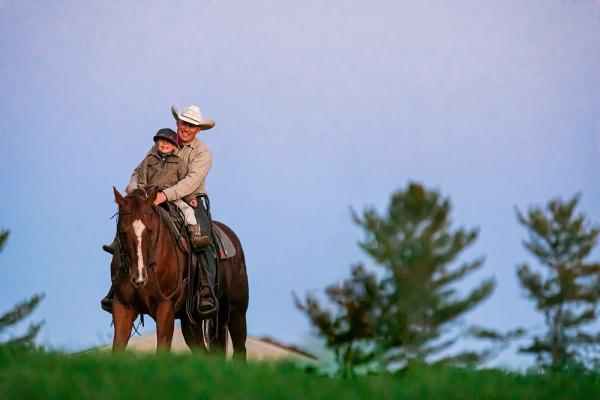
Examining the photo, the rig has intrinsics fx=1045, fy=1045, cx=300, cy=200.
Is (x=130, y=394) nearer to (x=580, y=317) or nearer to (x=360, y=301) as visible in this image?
(x=360, y=301)

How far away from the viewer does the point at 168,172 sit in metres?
13.6

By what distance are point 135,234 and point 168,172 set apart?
1.69 metres

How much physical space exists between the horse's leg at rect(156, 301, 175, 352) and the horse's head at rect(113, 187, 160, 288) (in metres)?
0.62

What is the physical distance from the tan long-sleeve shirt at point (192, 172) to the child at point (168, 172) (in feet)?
0.37

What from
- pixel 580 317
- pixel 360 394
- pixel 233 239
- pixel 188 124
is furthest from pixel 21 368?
pixel 580 317

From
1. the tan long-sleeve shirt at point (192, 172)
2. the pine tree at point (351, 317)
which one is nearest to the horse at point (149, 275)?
the tan long-sleeve shirt at point (192, 172)

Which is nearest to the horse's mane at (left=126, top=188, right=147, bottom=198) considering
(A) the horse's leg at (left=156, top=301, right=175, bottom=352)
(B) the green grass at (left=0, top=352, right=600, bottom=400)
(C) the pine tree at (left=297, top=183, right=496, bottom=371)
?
(A) the horse's leg at (left=156, top=301, right=175, bottom=352)

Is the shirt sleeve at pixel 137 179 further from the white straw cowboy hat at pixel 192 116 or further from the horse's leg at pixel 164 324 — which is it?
the horse's leg at pixel 164 324

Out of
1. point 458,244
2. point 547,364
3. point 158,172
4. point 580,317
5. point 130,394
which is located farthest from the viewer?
point 458,244

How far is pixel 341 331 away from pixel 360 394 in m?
1.15

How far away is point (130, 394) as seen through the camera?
7.09m

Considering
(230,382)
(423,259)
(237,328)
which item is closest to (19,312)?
(423,259)

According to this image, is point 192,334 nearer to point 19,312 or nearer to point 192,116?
point 192,116

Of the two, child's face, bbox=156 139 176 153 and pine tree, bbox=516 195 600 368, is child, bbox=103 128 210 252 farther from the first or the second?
pine tree, bbox=516 195 600 368
